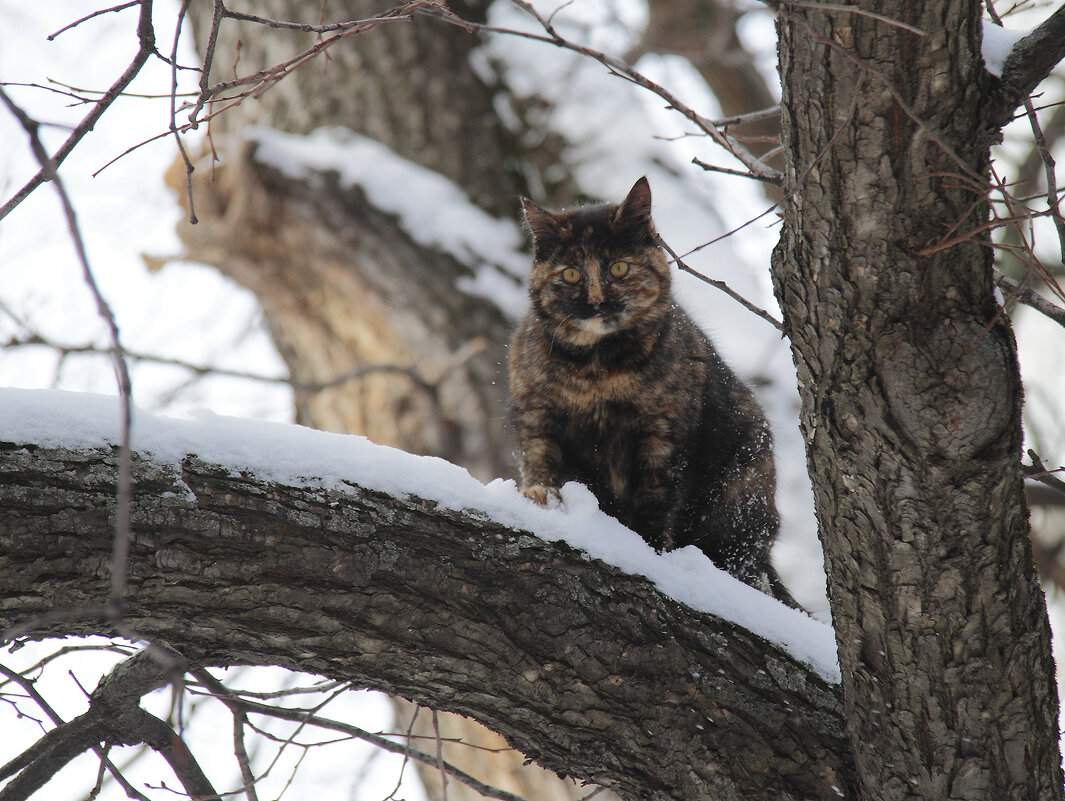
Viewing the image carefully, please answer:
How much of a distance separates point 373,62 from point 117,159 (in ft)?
13.1

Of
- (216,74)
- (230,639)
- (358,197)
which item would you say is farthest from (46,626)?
(216,74)

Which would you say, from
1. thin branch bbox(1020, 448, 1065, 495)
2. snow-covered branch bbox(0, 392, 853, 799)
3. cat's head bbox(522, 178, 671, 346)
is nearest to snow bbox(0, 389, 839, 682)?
snow-covered branch bbox(0, 392, 853, 799)

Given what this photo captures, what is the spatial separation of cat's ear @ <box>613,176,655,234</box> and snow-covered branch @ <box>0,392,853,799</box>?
4.53 feet

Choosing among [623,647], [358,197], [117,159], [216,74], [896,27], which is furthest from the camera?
[216,74]

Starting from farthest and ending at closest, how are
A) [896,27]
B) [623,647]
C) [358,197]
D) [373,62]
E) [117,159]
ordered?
[373,62] → [358,197] → [623,647] → [117,159] → [896,27]

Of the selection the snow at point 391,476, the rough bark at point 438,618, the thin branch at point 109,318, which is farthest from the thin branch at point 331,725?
the thin branch at point 109,318

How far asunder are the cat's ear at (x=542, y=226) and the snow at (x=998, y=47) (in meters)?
1.70

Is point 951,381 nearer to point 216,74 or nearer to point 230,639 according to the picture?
point 230,639

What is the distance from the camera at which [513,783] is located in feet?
13.6

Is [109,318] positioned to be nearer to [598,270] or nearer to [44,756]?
[44,756]

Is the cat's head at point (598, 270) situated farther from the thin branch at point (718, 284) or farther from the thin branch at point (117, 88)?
the thin branch at point (117, 88)

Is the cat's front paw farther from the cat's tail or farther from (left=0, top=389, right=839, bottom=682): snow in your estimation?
the cat's tail

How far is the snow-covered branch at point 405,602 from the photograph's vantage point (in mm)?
1612

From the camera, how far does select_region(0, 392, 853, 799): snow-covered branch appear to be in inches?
63.5
